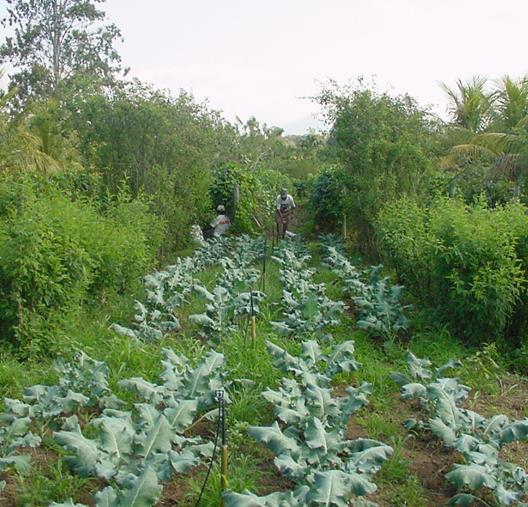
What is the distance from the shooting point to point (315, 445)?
345cm

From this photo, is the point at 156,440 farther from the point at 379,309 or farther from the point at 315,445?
the point at 379,309

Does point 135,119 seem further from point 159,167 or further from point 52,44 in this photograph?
point 52,44

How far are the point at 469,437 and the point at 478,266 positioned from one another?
9.76 ft

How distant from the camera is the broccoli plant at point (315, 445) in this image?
2.99 m

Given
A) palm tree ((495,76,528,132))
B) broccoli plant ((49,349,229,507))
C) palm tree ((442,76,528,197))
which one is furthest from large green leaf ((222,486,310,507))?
palm tree ((495,76,528,132))

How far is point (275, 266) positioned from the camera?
10.8 metres

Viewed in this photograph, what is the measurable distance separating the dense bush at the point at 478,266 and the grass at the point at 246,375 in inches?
12.2

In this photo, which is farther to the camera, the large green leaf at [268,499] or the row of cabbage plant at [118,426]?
the row of cabbage plant at [118,426]

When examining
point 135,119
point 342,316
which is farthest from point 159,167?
point 342,316

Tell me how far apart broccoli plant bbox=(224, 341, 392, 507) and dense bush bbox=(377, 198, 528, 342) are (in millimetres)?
2084

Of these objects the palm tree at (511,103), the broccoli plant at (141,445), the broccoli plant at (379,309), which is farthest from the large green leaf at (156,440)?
the palm tree at (511,103)

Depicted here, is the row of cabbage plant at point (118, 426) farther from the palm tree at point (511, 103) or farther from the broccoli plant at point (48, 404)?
the palm tree at point (511, 103)

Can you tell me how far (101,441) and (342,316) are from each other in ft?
14.5

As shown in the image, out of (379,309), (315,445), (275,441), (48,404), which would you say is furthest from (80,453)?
(379,309)
